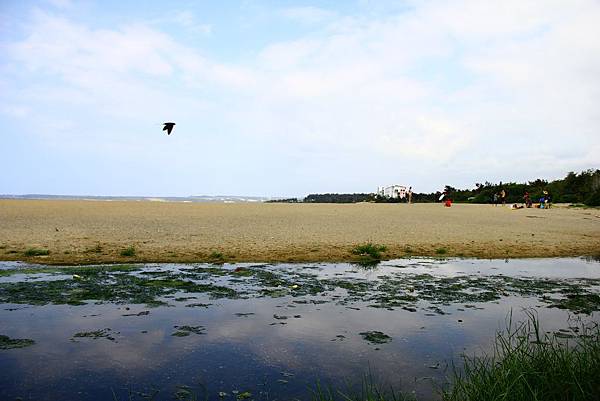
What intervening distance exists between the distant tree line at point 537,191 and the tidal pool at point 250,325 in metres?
39.9

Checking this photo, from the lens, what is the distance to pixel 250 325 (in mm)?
6383

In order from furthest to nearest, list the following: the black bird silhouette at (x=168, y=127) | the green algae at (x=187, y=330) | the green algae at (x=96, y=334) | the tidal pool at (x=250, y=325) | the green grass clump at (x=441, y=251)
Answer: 1. the green grass clump at (x=441, y=251)
2. the black bird silhouette at (x=168, y=127)
3. the green algae at (x=187, y=330)
4. the green algae at (x=96, y=334)
5. the tidal pool at (x=250, y=325)

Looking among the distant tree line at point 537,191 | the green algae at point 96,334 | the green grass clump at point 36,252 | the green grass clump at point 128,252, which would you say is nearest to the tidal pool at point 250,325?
the green algae at point 96,334

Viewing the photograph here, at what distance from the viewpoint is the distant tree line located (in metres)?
46.1

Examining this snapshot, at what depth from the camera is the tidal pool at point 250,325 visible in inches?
180

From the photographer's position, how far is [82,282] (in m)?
8.70

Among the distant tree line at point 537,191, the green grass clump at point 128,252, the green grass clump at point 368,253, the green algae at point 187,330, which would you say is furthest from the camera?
the distant tree line at point 537,191

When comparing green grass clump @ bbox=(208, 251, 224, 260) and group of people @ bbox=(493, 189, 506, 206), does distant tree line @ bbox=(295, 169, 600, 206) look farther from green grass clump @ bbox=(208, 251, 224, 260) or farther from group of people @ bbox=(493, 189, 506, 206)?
green grass clump @ bbox=(208, 251, 224, 260)

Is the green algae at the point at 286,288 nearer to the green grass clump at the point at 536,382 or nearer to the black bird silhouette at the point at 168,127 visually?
the black bird silhouette at the point at 168,127

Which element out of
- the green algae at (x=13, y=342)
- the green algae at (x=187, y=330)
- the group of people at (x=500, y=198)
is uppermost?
the group of people at (x=500, y=198)

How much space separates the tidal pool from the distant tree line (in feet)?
131

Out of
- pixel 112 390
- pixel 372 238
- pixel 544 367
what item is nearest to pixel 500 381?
pixel 544 367

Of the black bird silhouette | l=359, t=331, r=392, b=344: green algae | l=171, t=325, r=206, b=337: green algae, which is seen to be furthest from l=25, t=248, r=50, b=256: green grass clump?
l=359, t=331, r=392, b=344: green algae

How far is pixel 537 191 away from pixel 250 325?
5978cm
